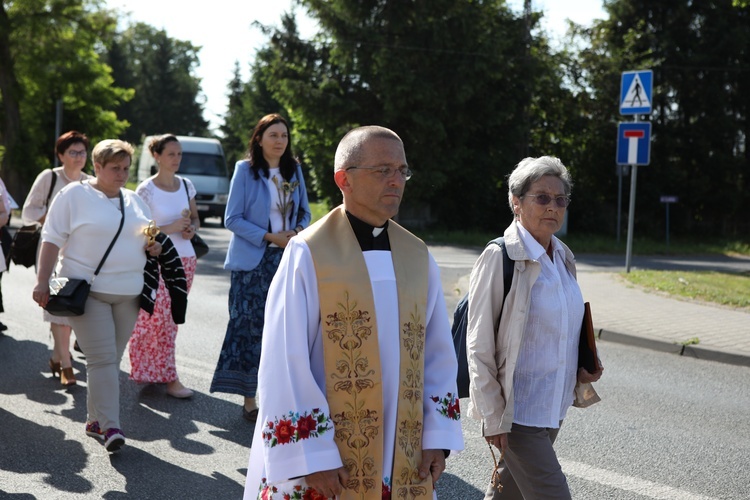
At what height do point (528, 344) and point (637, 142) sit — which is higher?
point (637, 142)

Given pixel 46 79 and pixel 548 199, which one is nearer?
pixel 548 199

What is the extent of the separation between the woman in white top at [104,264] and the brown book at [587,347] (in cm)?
297

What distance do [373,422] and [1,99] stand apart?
129 feet

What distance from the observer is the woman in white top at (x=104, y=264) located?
18.5ft

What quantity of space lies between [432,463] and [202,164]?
93.9 feet

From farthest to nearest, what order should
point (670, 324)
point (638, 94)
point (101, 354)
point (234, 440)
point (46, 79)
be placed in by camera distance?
point (46, 79) → point (638, 94) → point (670, 324) → point (234, 440) → point (101, 354)

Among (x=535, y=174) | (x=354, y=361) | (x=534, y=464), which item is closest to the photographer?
(x=354, y=361)

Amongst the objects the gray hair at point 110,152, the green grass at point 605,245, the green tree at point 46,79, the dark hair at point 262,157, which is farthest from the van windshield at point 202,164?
the gray hair at point 110,152

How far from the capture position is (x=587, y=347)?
390 centimetres

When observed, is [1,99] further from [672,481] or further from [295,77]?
[672,481]

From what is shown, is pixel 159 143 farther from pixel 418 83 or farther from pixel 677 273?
pixel 418 83

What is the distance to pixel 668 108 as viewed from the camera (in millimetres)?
33031

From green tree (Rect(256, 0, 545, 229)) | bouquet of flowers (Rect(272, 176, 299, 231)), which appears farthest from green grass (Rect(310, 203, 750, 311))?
bouquet of flowers (Rect(272, 176, 299, 231))

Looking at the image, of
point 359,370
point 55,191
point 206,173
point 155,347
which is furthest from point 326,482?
point 206,173
